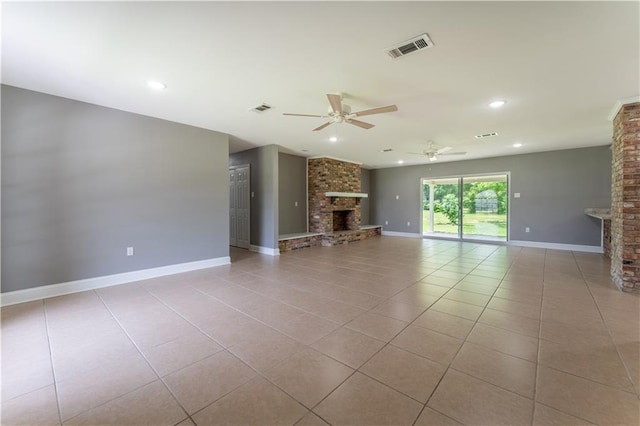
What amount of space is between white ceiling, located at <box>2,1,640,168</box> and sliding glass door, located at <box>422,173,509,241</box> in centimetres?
388

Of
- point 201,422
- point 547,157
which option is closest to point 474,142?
point 547,157

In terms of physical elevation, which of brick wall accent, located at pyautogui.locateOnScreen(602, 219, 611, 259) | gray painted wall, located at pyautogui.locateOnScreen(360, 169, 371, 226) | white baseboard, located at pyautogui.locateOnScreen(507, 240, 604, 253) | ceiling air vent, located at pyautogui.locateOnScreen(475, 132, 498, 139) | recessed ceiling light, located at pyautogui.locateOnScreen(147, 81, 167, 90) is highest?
recessed ceiling light, located at pyautogui.locateOnScreen(147, 81, 167, 90)

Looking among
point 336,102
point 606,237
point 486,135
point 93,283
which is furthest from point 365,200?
point 93,283

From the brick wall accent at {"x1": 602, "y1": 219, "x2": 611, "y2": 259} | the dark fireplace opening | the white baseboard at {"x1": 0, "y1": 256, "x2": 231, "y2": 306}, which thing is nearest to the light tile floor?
the white baseboard at {"x1": 0, "y1": 256, "x2": 231, "y2": 306}

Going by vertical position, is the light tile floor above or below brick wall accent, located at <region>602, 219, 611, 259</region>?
below

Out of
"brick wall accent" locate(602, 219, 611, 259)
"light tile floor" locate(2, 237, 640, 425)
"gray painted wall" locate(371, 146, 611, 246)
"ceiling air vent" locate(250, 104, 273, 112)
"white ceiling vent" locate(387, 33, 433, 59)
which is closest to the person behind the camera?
"light tile floor" locate(2, 237, 640, 425)

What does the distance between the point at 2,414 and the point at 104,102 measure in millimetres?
3644

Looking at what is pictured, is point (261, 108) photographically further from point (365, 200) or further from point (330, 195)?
point (365, 200)

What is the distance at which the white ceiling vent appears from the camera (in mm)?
2209

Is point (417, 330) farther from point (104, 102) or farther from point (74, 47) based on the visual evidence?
point (104, 102)

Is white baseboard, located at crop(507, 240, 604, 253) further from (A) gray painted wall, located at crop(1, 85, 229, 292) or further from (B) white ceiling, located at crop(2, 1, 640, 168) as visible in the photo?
(A) gray painted wall, located at crop(1, 85, 229, 292)

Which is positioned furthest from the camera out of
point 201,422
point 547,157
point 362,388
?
point 547,157

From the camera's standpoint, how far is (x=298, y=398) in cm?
163

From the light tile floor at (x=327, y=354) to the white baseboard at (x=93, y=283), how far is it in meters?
0.16
